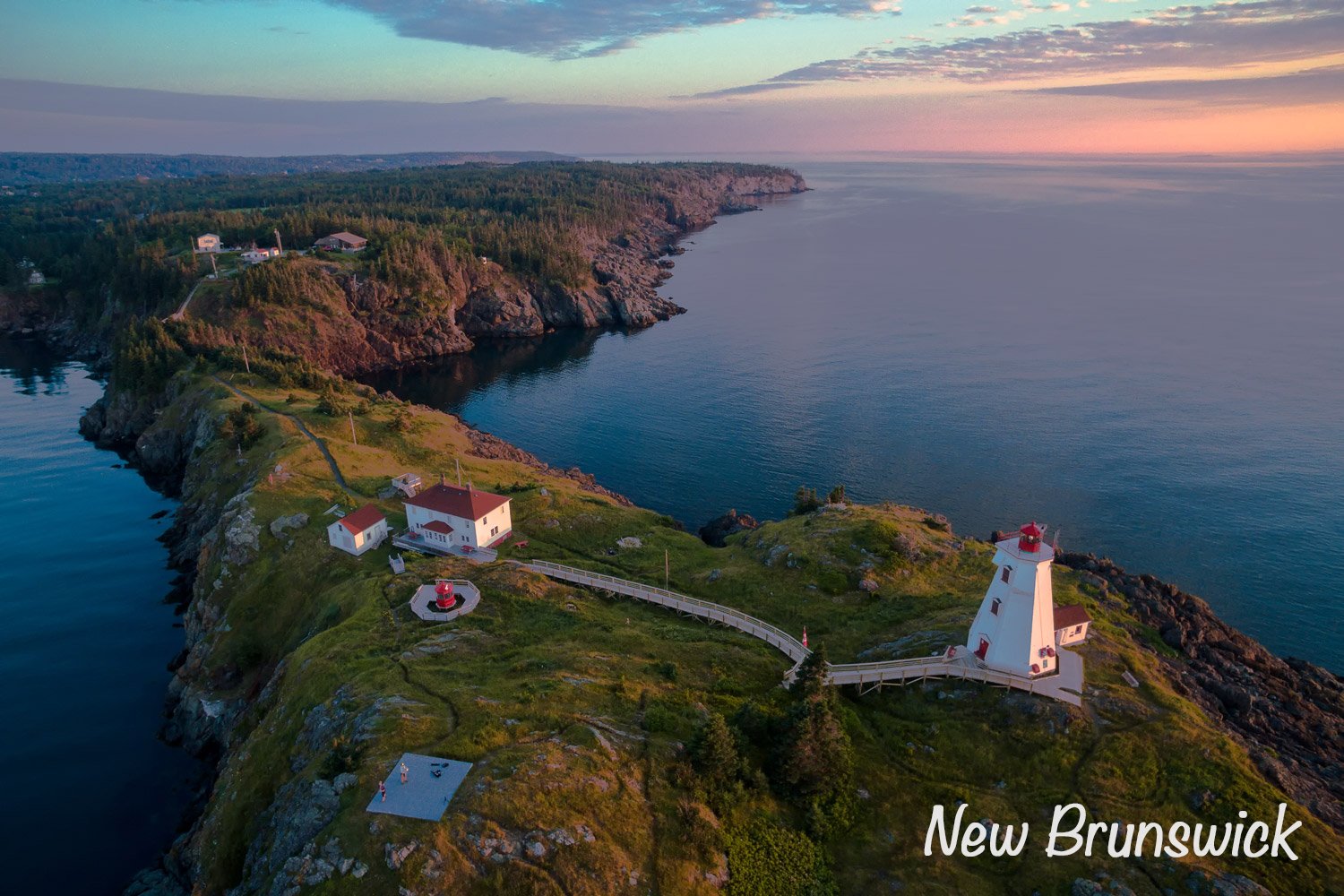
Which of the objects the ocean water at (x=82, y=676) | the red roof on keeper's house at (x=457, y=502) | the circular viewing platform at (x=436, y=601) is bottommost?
the ocean water at (x=82, y=676)

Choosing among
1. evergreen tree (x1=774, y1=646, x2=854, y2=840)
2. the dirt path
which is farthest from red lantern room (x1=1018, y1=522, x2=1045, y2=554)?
the dirt path

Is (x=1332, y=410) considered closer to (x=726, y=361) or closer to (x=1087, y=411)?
(x=1087, y=411)

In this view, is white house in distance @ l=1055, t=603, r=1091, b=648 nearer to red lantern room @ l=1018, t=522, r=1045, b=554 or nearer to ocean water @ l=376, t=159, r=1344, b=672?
red lantern room @ l=1018, t=522, r=1045, b=554

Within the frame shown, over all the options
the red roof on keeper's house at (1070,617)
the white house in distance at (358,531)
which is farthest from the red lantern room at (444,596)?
the red roof on keeper's house at (1070,617)

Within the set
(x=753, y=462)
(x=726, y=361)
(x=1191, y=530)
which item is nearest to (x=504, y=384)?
(x=726, y=361)

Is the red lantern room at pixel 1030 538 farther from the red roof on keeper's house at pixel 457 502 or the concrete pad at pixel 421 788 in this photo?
the red roof on keeper's house at pixel 457 502
